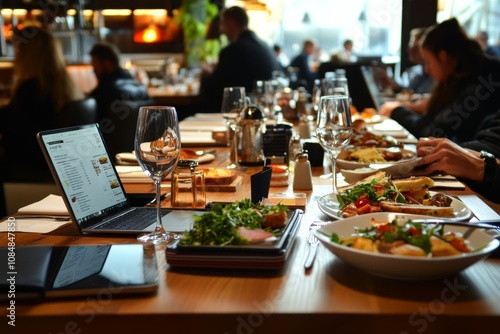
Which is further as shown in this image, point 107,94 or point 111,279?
point 107,94

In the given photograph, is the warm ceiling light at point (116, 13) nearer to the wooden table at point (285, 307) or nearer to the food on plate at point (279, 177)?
the food on plate at point (279, 177)

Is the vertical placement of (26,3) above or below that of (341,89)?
above

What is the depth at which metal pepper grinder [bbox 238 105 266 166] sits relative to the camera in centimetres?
236

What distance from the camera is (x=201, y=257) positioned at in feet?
A: 3.85

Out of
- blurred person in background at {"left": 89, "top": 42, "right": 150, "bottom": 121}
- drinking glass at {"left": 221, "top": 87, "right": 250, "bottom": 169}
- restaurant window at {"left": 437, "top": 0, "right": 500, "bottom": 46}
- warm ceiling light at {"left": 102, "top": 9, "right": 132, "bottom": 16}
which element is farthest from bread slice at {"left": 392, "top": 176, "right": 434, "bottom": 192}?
restaurant window at {"left": 437, "top": 0, "right": 500, "bottom": 46}

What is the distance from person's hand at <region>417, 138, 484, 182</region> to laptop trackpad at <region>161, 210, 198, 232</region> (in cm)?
86

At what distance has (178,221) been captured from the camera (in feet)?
4.95

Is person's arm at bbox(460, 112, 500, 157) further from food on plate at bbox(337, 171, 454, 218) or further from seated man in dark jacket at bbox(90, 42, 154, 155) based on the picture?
seated man in dark jacket at bbox(90, 42, 154, 155)

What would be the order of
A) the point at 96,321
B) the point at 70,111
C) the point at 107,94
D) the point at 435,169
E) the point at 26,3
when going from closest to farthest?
the point at 96,321 < the point at 435,169 < the point at 70,111 < the point at 107,94 < the point at 26,3

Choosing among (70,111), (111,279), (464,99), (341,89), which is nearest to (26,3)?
(70,111)

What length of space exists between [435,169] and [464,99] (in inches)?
68.9

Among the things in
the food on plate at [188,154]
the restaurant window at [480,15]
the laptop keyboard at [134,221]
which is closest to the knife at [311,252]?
the laptop keyboard at [134,221]

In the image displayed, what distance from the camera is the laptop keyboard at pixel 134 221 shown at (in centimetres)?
147

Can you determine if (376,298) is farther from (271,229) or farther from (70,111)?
(70,111)
